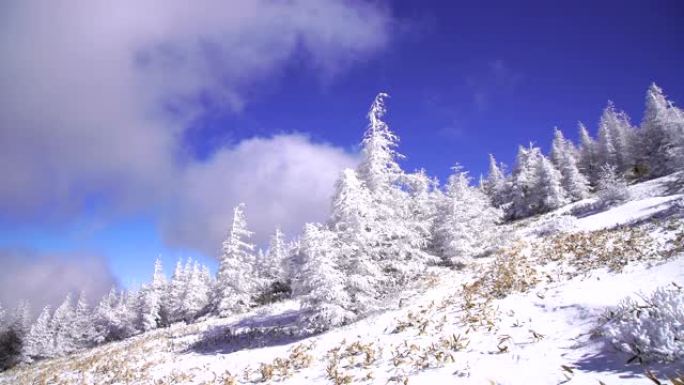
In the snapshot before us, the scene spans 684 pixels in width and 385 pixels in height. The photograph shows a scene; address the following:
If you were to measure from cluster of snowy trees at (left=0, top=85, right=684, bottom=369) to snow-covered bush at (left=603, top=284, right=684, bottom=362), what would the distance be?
31.0 ft

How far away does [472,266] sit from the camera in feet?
68.8

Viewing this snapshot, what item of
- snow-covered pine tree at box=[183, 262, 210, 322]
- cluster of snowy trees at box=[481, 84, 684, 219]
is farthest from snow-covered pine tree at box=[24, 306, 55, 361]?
cluster of snowy trees at box=[481, 84, 684, 219]

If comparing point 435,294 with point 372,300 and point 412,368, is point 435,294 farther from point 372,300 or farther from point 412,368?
point 412,368

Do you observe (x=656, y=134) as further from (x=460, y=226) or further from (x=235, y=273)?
(x=235, y=273)

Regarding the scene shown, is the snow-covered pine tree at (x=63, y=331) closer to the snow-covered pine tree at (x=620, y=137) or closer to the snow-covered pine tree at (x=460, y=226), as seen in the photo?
the snow-covered pine tree at (x=460, y=226)

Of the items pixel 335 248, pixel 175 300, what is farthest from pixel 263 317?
pixel 175 300

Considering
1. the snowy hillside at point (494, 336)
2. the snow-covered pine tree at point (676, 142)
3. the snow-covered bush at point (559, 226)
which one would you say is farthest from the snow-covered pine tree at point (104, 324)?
the snow-covered pine tree at point (676, 142)

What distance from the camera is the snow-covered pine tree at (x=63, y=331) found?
5940 centimetres

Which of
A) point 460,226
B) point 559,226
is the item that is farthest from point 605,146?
point 460,226

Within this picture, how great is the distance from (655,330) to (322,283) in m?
10.5

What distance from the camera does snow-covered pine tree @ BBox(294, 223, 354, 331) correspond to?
47.5 ft

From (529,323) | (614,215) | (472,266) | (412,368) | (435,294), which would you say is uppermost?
(614,215)

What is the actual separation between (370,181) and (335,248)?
4160mm

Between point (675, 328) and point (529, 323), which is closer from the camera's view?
point (675, 328)
